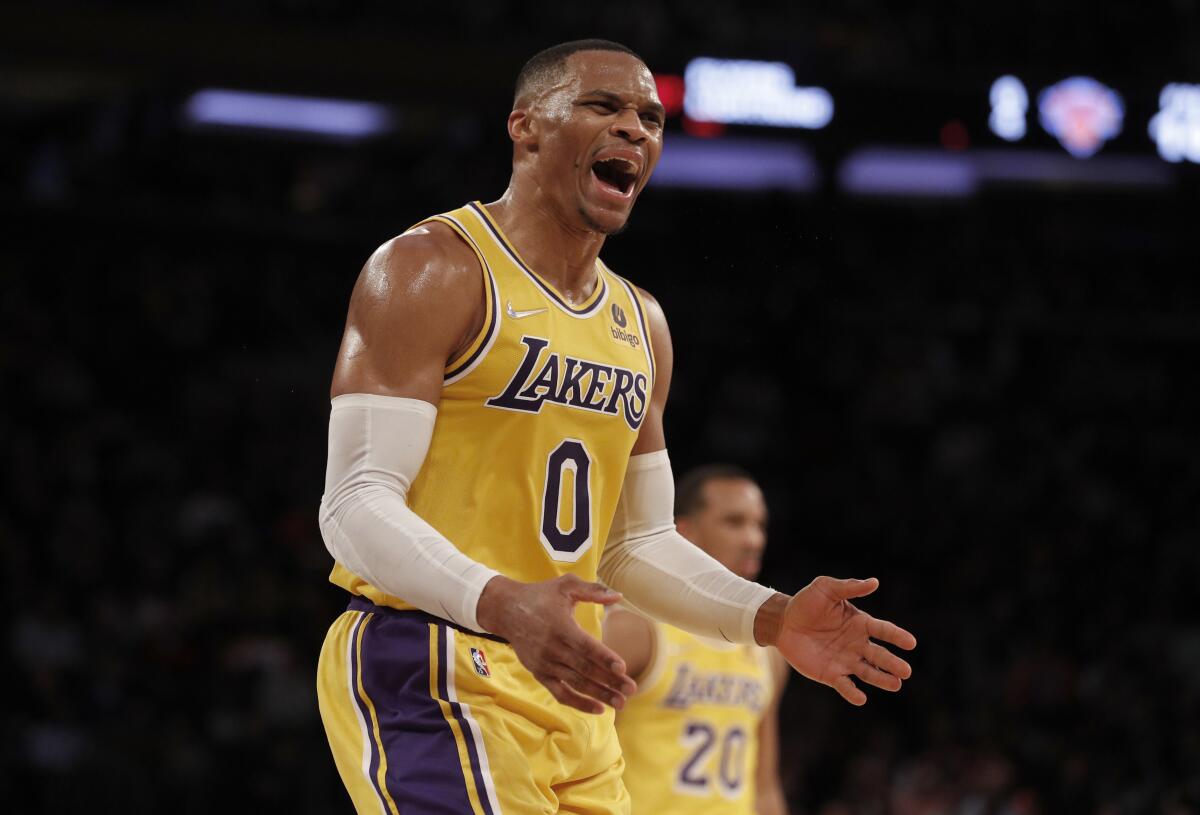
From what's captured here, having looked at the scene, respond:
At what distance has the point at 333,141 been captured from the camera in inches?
521

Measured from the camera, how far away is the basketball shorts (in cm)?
288

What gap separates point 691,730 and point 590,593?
3.06 m

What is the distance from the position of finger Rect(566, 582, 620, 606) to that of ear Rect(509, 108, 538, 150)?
118cm

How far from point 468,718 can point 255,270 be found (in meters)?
9.96

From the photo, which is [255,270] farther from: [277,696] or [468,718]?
[468,718]

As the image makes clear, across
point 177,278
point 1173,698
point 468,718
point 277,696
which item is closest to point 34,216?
point 177,278

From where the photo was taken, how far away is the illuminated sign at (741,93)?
1040 centimetres

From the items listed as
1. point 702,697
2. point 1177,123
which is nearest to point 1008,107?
point 1177,123

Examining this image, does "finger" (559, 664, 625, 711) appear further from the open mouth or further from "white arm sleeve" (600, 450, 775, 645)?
the open mouth

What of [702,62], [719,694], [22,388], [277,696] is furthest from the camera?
[22,388]

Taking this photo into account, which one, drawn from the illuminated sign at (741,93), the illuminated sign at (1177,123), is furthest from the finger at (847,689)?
the illuminated sign at (1177,123)

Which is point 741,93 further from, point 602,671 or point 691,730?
point 602,671

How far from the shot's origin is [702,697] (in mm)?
5473

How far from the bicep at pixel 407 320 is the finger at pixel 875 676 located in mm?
967
